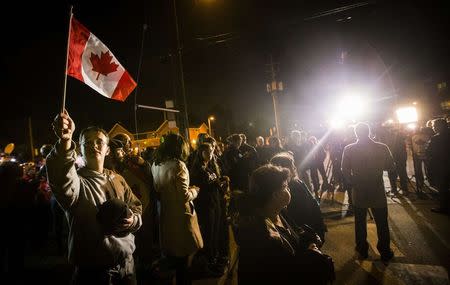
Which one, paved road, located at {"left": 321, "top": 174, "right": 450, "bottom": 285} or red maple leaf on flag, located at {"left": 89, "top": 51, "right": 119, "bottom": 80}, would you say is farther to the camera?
paved road, located at {"left": 321, "top": 174, "right": 450, "bottom": 285}

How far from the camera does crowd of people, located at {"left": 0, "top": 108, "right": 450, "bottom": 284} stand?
1.81m

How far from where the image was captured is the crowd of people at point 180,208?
1813 mm

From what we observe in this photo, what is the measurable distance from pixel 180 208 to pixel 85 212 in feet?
4.41

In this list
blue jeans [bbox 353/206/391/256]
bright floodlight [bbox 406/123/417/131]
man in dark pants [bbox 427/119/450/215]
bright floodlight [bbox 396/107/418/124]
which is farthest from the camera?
bright floodlight [bbox 406/123/417/131]

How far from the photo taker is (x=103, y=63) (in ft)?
10.4

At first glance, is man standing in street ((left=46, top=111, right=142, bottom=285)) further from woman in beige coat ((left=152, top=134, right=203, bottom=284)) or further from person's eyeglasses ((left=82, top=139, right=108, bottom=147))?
woman in beige coat ((left=152, top=134, right=203, bottom=284))

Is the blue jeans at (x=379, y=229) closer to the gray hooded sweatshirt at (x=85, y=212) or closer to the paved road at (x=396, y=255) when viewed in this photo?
the paved road at (x=396, y=255)

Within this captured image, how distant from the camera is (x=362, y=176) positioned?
4.57 m

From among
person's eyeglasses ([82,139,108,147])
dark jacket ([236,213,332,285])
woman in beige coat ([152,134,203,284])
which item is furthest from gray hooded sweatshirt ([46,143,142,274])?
dark jacket ([236,213,332,285])

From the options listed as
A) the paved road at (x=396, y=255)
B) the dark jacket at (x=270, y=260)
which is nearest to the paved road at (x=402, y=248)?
the paved road at (x=396, y=255)

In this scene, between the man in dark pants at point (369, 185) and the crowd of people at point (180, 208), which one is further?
the man in dark pants at point (369, 185)

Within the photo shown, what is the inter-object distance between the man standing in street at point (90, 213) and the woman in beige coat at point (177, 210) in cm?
85

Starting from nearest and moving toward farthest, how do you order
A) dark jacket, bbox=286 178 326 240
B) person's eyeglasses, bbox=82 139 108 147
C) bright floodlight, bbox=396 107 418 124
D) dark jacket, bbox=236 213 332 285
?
dark jacket, bbox=236 213 332 285 < person's eyeglasses, bbox=82 139 108 147 < dark jacket, bbox=286 178 326 240 < bright floodlight, bbox=396 107 418 124

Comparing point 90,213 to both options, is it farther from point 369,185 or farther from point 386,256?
point 386,256
